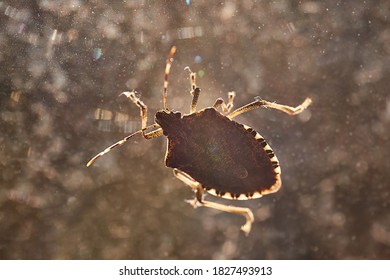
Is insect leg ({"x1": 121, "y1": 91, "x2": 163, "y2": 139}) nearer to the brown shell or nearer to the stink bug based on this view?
the stink bug

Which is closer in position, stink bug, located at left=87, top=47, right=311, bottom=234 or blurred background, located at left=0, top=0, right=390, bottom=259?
stink bug, located at left=87, top=47, right=311, bottom=234

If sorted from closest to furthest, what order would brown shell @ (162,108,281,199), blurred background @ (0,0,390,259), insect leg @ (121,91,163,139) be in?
1. brown shell @ (162,108,281,199)
2. insect leg @ (121,91,163,139)
3. blurred background @ (0,0,390,259)

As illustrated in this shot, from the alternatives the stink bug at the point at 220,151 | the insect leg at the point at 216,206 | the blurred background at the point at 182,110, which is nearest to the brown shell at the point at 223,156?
the stink bug at the point at 220,151

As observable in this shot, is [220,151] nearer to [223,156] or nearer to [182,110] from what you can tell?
[223,156]

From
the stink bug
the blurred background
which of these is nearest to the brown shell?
the stink bug

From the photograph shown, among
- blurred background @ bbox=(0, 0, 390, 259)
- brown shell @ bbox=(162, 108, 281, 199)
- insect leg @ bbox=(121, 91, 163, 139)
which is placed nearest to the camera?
brown shell @ bbox=(162, 108, 281, 199)

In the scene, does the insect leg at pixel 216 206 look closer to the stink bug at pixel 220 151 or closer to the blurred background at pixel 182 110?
the stink bug at pixel 220 151

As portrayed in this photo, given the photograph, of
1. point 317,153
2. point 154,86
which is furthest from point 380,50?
point 154,86

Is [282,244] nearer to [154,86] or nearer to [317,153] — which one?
[317,153]
